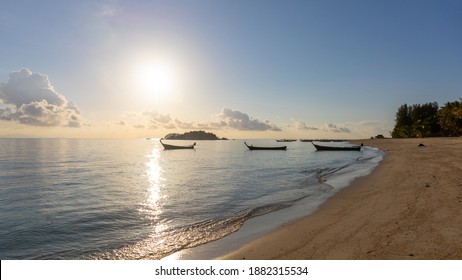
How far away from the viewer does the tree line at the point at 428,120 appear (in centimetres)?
9412

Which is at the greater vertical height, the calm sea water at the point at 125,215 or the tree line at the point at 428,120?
the tree line at the point at 428,120

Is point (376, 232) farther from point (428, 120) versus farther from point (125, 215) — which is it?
point (428, 120)

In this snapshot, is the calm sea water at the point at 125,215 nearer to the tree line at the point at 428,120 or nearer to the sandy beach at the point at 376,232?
the sandy beach at the point at 376,232

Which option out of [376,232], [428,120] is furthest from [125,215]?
[428,120]

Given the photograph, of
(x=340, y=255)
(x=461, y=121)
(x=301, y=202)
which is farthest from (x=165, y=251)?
(x=461, y=121)

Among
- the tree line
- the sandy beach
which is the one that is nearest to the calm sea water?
the sandy beach

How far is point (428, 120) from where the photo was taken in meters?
121

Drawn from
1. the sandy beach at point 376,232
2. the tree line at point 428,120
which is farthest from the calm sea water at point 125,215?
the tree line at point 428,120

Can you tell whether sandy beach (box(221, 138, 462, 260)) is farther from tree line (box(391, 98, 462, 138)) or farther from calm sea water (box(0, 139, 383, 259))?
tree line (box(391, 98, 462, 138))

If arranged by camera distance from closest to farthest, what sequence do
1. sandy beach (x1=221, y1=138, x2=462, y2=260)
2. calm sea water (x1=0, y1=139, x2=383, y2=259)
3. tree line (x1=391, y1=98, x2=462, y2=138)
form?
sandy beach (x1=221, y1=138, x2=462, y2=260)
calm sea water (x1=0, y1=139, x2=383, y2=259)
tree line (x1=391, y1=98, x2=462, y2=138)

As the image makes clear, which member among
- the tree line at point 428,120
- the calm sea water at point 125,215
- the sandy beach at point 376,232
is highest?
the tree line at point 428,120

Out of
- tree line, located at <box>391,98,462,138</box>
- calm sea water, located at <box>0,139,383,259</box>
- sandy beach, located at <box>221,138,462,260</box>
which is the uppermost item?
tree line, located at <box>391,98,462,138</box>

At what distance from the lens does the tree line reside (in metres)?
94.1

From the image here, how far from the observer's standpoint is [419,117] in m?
131
